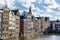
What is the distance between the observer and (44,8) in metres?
24.6

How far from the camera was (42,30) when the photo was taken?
24609 mm

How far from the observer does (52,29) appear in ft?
80.7

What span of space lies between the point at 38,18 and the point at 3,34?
102 cm

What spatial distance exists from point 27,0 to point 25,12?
0.32m

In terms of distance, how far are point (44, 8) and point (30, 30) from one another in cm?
72

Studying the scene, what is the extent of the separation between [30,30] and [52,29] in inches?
23.8

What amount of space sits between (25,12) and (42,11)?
452 mm

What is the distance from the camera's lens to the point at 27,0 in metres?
24.5

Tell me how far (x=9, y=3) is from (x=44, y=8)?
0.94 m

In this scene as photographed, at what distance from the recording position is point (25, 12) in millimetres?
24547

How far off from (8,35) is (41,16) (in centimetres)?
101

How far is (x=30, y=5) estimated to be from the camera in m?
24.5

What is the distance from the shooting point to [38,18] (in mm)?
24688

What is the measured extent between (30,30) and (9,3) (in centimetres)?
94
